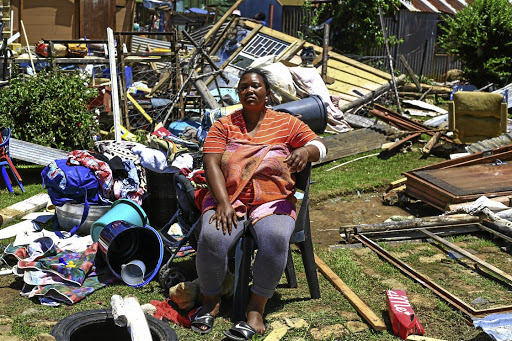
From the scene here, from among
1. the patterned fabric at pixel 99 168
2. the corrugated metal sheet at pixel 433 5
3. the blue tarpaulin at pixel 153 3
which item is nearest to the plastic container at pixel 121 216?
the patterned fabric at pixel 99 168

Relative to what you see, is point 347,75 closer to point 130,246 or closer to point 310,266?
point 130,246

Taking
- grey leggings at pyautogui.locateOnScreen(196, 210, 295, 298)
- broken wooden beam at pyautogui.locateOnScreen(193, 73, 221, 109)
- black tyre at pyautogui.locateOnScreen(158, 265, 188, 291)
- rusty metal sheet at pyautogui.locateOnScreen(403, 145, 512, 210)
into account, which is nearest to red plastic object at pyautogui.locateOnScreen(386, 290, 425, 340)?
grey leggings at pyautogui.locateOnScreen(196, 210, 295, 298)

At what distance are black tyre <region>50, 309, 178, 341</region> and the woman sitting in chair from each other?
0.31m

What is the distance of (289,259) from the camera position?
476 cm

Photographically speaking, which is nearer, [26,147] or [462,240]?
[462,240]

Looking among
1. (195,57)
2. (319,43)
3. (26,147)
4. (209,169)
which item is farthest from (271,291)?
(319,43)

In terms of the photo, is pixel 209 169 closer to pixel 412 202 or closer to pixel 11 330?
pixel 11 330

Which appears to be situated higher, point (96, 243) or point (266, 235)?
point (266, 235)

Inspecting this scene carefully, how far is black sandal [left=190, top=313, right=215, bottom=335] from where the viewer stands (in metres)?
3.98

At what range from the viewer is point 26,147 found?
8.17 meters

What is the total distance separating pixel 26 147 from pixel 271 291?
5446 mm

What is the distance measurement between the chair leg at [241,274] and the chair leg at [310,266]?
0.50 meters

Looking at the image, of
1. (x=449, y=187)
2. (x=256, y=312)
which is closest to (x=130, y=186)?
(x=256, y=312)

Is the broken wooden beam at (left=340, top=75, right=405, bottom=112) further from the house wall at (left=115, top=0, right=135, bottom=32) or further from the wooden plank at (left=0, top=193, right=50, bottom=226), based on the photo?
the house wall at (left=115, top=0, right=135, bottom=32)
